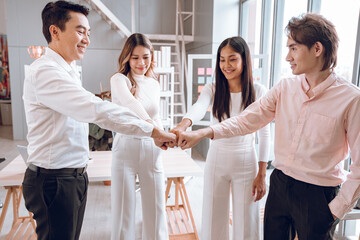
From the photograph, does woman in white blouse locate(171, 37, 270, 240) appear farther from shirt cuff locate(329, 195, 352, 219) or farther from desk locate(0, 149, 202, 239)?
desk locate(0, 149, 202, 239)

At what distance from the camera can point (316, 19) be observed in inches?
50.4

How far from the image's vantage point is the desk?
247 centimetres

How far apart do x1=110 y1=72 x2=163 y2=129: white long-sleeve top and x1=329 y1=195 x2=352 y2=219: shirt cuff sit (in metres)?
1.24

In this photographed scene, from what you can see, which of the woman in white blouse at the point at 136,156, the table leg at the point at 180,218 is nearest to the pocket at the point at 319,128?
the woman in white blouse at the point at 136,156

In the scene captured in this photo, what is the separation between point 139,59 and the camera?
7.08ft

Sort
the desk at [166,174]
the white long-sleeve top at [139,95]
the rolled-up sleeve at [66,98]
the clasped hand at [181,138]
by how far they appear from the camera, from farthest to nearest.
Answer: the desk at [166,174] < the white long-sleeve top at [139,95] < the clasped hand at [181,138] < the rolled-up sleeve at [66,98]

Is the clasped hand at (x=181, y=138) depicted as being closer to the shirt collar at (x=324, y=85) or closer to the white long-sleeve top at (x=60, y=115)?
the white long-sleeve top at (x=60, y=115)

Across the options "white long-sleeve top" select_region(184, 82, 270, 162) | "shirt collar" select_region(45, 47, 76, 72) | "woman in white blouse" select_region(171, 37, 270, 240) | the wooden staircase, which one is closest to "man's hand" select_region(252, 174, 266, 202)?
"woman in white blouse" select_region(171, 37, 270, 240)

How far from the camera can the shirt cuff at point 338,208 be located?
4.06ft

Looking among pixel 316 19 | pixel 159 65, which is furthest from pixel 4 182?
pixel 159 65

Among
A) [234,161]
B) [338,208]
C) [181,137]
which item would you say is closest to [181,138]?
[181,137]

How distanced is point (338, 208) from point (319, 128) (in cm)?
35

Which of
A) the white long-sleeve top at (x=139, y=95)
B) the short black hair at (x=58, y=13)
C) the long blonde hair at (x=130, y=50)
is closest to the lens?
the short black hair at (x=58, y=13)

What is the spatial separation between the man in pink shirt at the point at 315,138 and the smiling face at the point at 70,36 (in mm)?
1063
